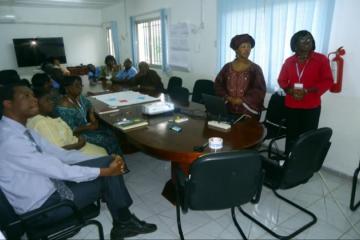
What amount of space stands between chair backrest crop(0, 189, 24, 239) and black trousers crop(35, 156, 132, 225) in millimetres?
97

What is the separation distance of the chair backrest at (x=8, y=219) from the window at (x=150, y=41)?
15.5 feet

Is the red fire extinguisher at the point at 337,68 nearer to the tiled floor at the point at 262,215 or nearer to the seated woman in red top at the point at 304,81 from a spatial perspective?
the seated woman in red top at the point at 304,81

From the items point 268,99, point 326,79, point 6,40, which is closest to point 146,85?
point 268,99

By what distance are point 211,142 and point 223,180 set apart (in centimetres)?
31

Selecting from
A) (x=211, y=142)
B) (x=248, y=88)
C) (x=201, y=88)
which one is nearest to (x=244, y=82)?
(x=248, y=88)

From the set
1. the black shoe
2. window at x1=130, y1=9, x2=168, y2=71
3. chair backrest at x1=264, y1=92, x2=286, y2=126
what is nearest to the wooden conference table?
the black shoe

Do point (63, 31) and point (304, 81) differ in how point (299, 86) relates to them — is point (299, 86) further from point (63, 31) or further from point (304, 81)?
point (63, 31)

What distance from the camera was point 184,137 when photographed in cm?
189

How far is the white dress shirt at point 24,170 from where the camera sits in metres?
1.30

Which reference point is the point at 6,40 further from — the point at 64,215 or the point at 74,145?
the point at 64,215

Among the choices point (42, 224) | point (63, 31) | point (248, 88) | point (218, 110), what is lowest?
→ point (42, 224)

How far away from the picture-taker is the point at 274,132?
113 inches

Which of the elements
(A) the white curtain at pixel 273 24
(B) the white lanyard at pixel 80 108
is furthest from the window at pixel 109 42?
(B) the white lanyard at pixel 80 108

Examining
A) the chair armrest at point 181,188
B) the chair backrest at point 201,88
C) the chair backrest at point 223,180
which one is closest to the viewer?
the chair backrest at point 223,180
